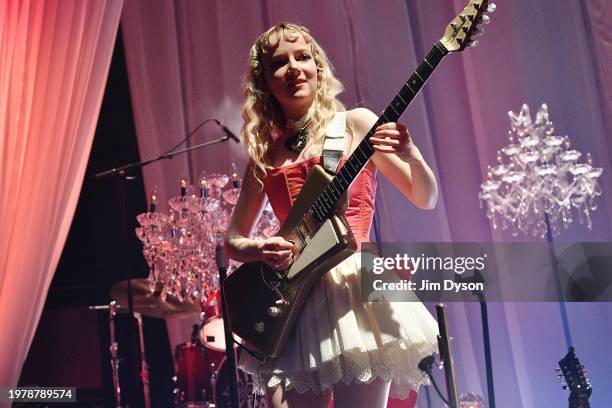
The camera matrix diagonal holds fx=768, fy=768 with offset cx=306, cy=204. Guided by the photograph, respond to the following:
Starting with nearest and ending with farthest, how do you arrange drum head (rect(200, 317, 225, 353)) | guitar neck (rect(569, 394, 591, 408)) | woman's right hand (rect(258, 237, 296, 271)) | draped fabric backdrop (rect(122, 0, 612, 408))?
woman's right hand (rect(258, 237, 296, 271))
guitar neck (rect(569, 394, 591, 408))
draped fabric backdrop (rect(122, 0, 612, 408))
drum head (rect(200, 317, 225, 353))

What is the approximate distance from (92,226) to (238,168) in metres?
1.40

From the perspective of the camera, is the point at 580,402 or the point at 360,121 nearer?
the point at 360,121

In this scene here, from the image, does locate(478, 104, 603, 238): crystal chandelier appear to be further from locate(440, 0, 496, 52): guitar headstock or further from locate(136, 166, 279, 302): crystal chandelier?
locate(440, 0, 496, 52): guitar headstock

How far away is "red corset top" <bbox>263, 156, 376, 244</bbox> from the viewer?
74.2 inches

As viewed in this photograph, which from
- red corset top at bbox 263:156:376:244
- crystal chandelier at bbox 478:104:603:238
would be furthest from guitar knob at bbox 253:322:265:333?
crystal chandelier at bbox 478:104:603:238

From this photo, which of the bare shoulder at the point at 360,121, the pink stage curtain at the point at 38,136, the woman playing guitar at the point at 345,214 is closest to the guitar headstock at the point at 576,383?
the woman playing guitar at the point at 345,214

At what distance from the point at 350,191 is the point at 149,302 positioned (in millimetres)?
3560

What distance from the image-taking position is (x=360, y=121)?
1.94 metres

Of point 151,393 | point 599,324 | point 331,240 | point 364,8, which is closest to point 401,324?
point 331,240

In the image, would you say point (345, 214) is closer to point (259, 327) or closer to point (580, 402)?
point (259, 327)

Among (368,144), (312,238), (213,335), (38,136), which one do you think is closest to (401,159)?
(368,144)

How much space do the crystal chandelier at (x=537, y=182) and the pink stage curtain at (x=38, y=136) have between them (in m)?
2.48

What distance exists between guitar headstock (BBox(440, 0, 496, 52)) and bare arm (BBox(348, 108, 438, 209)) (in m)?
0.22

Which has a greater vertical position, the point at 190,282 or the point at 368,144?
the point at 190,282
